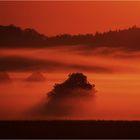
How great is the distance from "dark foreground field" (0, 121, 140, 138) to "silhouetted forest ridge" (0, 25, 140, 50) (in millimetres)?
676

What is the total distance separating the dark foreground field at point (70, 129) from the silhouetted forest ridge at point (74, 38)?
0.68 m

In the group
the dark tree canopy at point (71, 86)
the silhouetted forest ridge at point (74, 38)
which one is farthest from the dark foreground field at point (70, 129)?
the silhouetted forest ridge at point (74, 38)

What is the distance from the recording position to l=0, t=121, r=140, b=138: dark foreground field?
12.9ft

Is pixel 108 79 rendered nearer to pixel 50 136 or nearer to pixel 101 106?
pixel 101 106

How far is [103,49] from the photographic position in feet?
13.5

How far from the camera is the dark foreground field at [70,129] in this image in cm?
393

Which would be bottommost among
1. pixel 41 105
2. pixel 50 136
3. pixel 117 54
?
pixel 50 136

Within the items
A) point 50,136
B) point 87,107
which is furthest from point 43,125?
point 87,107

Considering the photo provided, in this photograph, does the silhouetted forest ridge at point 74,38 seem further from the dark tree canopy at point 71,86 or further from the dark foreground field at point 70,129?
the dark foreground field at point 70,129

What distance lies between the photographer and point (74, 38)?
4.09m

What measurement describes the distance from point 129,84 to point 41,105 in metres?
0.77

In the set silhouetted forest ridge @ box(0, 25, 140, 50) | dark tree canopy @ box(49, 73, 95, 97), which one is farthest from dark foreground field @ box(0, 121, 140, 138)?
silhouetted forest ridge @ box(0, 25, 140, 50)

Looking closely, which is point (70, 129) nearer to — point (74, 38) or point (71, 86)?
point (71, 86)

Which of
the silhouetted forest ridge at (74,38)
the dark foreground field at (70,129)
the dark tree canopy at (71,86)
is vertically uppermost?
the silhouetted forest ridge at (74,38)
